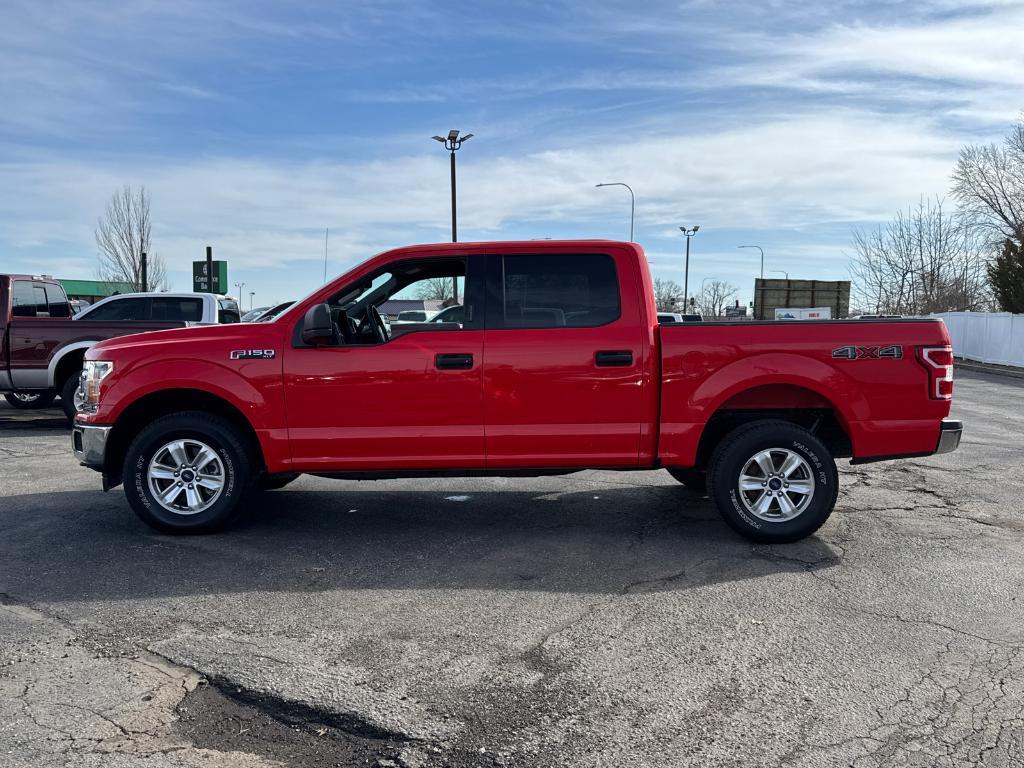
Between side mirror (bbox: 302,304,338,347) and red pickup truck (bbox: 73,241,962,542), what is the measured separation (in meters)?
0.01

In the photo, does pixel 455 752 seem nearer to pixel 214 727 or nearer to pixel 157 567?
pixel 214 727

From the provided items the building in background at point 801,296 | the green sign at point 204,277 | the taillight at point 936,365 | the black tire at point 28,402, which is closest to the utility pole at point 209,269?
the green sign at point 204,277

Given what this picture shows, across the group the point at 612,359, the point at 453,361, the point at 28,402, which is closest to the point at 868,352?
the point at 612,359

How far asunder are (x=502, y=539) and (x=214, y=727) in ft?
9.12

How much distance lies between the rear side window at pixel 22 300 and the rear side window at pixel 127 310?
1156 millimetres

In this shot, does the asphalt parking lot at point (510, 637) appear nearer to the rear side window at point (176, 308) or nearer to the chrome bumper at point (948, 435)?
the chrome bumper at point (948, 435)

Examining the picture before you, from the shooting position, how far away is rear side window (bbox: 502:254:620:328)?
5660mm

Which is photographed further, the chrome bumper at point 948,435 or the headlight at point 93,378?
the headlight at point 93,378

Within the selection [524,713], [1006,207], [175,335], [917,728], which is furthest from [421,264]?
[1006,207]

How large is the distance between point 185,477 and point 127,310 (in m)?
8.30

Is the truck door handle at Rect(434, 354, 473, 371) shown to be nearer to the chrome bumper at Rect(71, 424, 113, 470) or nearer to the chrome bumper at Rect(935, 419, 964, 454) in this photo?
the chrome bumper at Rect(71, 424, 113, 470)

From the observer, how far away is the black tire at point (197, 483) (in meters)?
5.68

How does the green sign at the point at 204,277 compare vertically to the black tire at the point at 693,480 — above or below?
above

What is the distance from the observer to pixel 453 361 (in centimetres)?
→ 555
